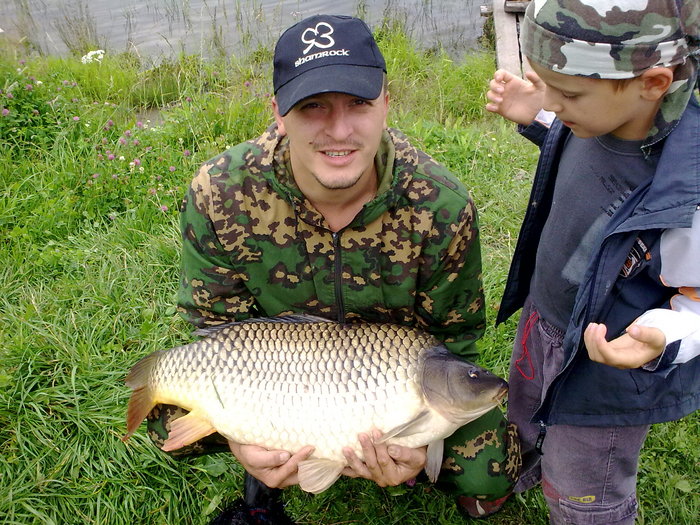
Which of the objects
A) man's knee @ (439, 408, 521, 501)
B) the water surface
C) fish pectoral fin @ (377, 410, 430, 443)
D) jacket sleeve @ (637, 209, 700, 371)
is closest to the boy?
jacket sleeve @ (637, 209, 700, 371)

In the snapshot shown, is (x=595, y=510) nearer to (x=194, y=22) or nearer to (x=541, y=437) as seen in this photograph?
(x=541, y=437)

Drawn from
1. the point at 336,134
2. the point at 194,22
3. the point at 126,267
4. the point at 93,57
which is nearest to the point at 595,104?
the point at 336,134

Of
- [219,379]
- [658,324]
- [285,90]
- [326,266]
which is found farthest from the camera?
[326,266]

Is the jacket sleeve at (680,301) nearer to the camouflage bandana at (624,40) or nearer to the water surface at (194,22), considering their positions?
the camouflage bandana at (624,40)

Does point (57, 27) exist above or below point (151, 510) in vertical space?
above

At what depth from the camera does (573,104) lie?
163 centimetres

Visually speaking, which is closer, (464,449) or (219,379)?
(219,379)

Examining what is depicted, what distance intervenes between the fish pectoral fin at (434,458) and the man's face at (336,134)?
0.75m

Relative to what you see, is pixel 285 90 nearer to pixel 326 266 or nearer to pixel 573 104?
pixel 326 266

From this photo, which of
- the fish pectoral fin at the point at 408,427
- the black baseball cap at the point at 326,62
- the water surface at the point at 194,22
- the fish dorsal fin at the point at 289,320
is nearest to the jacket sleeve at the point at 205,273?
the fish dorsal fin at the point at 289,320

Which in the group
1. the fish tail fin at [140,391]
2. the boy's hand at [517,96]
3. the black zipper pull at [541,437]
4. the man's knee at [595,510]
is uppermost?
the boy's hand at [517,96]

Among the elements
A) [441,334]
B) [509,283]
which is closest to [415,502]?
[441,334]

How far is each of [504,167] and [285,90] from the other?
2.18 metres

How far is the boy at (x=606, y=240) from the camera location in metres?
1.51
